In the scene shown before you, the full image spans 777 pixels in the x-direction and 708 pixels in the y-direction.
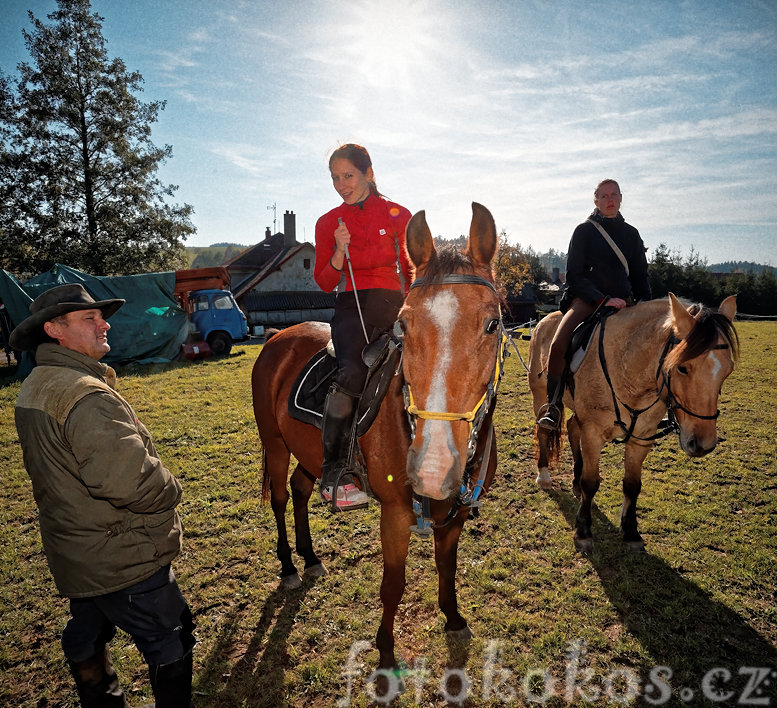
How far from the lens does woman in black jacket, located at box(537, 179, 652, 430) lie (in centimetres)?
508

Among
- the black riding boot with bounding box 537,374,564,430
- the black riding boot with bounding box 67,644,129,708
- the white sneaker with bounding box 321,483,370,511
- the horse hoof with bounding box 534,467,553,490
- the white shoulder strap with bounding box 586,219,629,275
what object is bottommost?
the horse hoof with bounding box 534,467,553,490

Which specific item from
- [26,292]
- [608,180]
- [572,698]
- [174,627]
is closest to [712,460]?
[608,180]

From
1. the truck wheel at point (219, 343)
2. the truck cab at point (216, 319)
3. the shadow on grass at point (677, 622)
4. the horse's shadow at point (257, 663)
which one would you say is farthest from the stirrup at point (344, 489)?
the truck wheel at point (219, 343)

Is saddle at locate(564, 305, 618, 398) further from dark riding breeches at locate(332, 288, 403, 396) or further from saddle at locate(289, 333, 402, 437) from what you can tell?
saddle at locate(289, 333, 402, 437)

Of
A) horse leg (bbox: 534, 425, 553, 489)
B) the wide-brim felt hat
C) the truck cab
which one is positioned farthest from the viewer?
the truck cab

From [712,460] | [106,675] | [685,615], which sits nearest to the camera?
[106,675]

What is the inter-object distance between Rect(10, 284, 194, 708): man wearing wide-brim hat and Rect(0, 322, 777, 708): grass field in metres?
1.16

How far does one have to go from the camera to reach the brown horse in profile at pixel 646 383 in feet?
11.8

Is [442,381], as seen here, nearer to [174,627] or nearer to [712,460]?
[174,627]

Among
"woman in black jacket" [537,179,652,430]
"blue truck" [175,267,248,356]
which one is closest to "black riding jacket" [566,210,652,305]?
"woman in black jacket" [537,179,652,430]

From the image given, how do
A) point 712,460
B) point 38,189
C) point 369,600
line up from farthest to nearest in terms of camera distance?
point 38,189, point 712,460, point 369,600

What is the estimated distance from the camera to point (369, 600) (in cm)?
388

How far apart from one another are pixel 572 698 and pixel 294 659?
2.17 meters

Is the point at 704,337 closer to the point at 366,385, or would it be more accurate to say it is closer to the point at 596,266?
the point at 596,266
